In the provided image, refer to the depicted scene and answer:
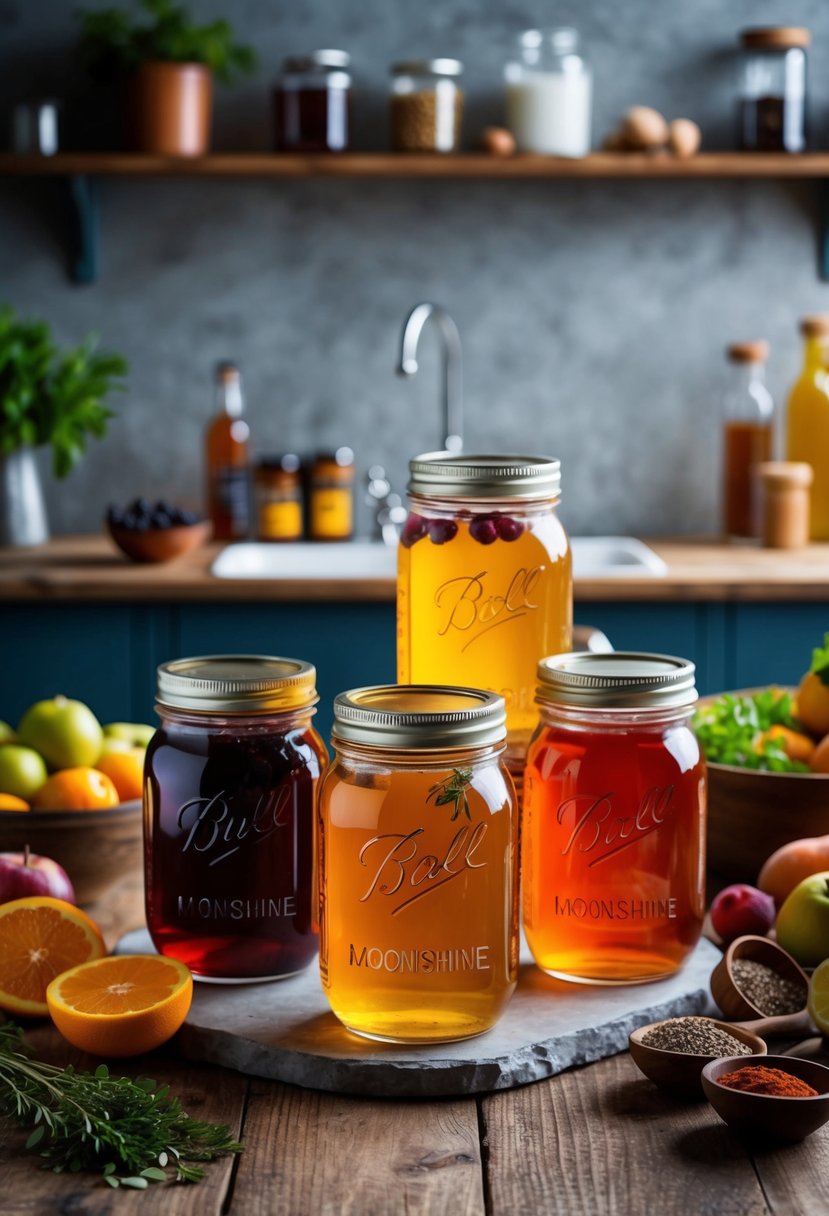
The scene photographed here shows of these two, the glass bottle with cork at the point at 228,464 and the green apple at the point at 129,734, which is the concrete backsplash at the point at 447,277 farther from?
the green apple at the point at 129,734

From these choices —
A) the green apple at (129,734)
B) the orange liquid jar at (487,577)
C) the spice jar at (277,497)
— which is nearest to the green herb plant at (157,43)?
the spice jar at (277,497)

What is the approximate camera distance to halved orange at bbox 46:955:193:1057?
89 centimetres

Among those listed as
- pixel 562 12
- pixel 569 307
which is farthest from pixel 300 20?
pixel 569 307

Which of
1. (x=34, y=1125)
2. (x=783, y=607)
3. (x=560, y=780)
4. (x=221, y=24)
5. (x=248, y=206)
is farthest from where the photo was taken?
(x=248, y=206)

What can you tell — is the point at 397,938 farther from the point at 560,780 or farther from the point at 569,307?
the point at 569,307

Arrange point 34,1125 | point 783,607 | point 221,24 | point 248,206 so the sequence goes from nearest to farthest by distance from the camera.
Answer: point 34,1125, point 783,607, point 221,24, point 248,206

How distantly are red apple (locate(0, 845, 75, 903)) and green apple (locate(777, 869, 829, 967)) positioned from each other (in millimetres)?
503

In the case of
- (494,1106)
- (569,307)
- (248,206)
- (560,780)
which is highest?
(248,206)

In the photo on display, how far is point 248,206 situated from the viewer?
10.7ft

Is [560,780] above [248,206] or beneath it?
beneath

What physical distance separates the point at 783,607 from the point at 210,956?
6.25 ft

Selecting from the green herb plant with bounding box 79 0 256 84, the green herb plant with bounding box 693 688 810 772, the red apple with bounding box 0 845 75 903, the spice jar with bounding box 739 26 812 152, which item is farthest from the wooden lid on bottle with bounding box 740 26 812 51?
the red apple with bounding box 0 845 75 903

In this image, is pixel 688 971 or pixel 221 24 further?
pixel 221 24

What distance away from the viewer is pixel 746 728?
126 centimetres
